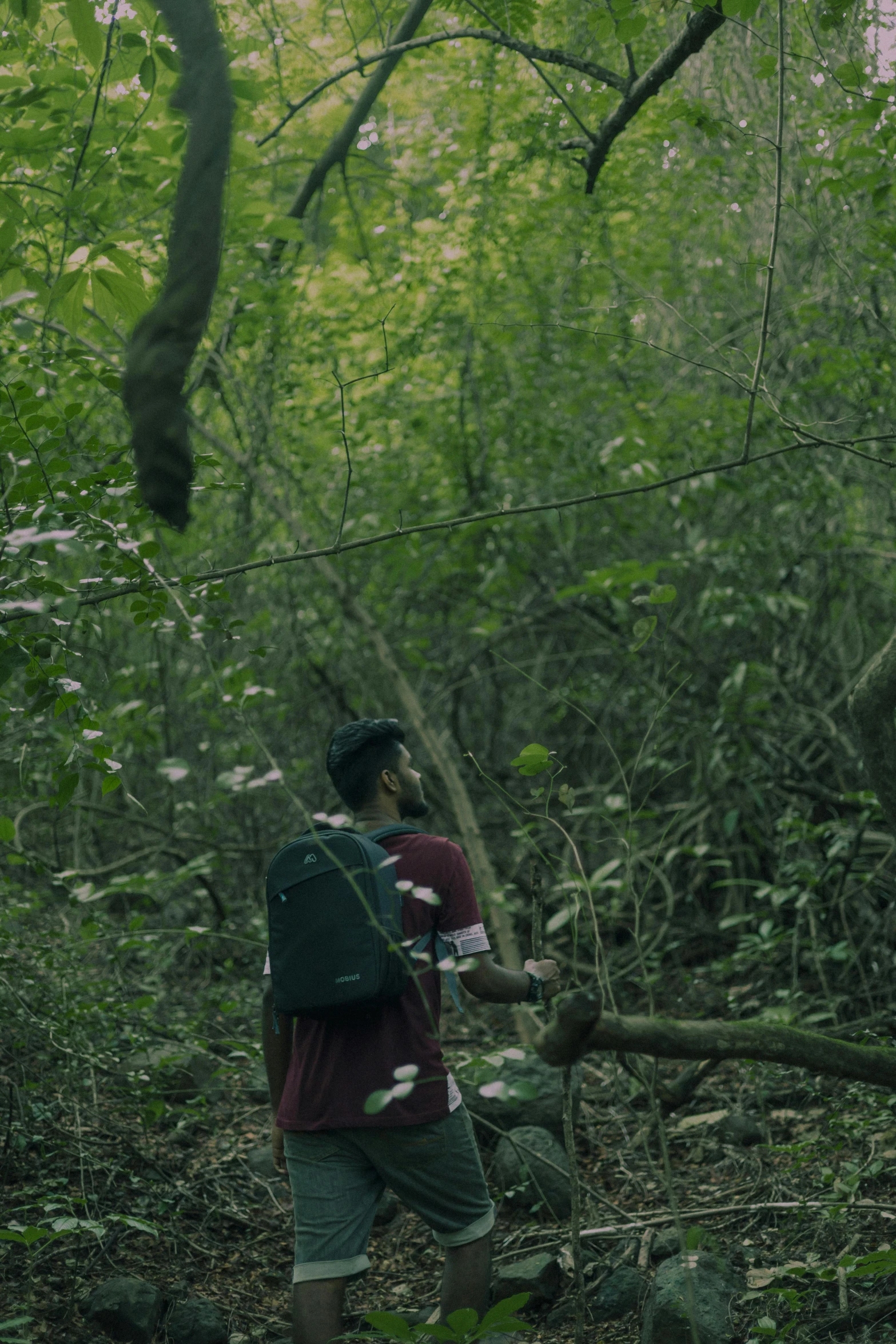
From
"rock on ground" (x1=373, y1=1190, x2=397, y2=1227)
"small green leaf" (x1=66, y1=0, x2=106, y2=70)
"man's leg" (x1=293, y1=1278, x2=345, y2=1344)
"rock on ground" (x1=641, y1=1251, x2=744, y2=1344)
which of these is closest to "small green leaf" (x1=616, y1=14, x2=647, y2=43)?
"small green leaf" (x1=66, y1=0, x2=106, y2=70)

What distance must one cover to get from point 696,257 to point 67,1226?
6.88 m

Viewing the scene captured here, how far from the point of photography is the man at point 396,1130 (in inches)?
102

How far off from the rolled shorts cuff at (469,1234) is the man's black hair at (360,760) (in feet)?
3.56

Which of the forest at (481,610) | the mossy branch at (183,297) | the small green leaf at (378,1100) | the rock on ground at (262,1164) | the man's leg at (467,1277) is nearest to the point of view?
the mossy branch at (183,297)

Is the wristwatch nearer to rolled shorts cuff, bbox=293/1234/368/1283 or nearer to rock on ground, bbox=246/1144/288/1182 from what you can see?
rolled shorts cuff, bbox=293/1234/368/1283

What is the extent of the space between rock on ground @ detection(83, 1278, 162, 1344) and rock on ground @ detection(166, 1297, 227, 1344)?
63 millimetres

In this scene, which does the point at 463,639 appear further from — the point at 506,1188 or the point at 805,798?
the point at 506,1188

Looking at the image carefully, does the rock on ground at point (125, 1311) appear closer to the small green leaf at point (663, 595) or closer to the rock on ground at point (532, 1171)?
the rock on ground at point (532, 1171)

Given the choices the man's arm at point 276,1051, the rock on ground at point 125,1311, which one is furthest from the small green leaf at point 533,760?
the rock on ground at point 125,1311

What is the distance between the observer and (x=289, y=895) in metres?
2.64

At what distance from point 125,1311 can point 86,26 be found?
340 centimetres

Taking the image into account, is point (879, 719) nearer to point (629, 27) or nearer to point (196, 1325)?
point (629, 27)

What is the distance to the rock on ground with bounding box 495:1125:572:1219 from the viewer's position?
375 centimetres

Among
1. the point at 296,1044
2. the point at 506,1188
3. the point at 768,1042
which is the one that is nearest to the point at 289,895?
the point at 296,1044
